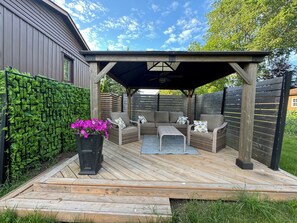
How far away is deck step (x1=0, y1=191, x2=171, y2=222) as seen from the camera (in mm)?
1741

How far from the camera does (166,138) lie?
5.12 meters

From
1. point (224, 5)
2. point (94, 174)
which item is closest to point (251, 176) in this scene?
point (94, 174)

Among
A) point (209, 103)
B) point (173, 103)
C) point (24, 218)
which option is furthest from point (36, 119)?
point (173, 103)

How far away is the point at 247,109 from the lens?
2.75 metres

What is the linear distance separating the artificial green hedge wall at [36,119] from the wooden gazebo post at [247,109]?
380cm

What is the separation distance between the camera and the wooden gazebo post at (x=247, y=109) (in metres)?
2.72

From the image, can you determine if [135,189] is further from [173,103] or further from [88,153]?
[173,103]

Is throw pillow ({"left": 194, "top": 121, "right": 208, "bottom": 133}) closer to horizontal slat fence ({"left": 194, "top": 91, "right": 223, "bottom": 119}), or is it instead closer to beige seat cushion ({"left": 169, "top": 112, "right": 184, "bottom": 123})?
horizontal slat fence ({"left": 194, "top": 91, "right": 223, "bottom": 119})

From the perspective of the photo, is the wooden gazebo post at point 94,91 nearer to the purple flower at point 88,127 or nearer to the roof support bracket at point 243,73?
the purple flower at point 88,127

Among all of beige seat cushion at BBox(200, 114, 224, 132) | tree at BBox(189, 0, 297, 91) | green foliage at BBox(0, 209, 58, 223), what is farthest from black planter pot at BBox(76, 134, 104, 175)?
Result: tree at BBox(189, 0, 297, 91)

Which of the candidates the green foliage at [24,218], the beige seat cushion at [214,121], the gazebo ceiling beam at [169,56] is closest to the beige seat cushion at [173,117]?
the beige seat cushion at [214,121]

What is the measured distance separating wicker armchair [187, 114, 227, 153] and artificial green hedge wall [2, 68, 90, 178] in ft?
11.4

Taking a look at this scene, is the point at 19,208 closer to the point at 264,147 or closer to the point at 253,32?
the point at 264,147

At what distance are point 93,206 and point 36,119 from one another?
2066 mm
